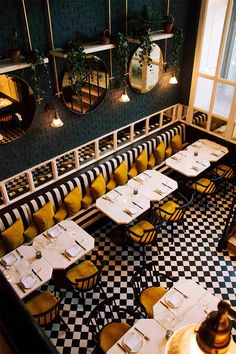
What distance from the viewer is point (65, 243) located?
576 centimetres

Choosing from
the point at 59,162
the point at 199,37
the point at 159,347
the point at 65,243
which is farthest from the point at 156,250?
the point at 199,37

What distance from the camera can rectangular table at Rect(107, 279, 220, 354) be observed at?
168 inches

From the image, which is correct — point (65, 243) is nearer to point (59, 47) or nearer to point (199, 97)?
point (59, 47)

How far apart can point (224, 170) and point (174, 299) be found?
15.1 feet

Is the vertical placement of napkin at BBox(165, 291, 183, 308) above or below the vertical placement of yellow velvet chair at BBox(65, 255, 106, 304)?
above

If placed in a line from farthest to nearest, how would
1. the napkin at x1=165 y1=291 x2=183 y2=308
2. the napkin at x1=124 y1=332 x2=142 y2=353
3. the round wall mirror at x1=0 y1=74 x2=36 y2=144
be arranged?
the round wall mirror at x1=0 y1=74 x2=36 y2=144 < the napkin at x1=165 y1=291 x2=183 y2=308 < the napkin at x1=124 y1=332 x2=142 y2=353

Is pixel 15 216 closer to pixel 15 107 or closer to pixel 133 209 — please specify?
pixel 133 209

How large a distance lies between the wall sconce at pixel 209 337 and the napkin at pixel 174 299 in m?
3.13

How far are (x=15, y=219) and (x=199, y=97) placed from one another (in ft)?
18.0

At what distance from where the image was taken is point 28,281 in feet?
16.6

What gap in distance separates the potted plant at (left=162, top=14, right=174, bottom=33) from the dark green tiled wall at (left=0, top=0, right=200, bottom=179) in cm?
28

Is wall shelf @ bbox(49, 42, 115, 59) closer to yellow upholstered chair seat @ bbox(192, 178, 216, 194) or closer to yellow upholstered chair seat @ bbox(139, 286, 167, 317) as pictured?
yellow upholstered chair seat @ bbox(192, 178, 216, 194)

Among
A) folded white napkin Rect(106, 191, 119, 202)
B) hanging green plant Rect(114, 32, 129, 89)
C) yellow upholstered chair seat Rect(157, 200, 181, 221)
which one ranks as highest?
hanging green plant Rect(114, 32, 129, 89)

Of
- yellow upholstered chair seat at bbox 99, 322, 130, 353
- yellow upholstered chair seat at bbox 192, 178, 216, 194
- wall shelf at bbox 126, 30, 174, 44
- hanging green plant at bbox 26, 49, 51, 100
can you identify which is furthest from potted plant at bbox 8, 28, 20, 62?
yellow upholstered chair seat at bbox 192, 178, 216, 194
